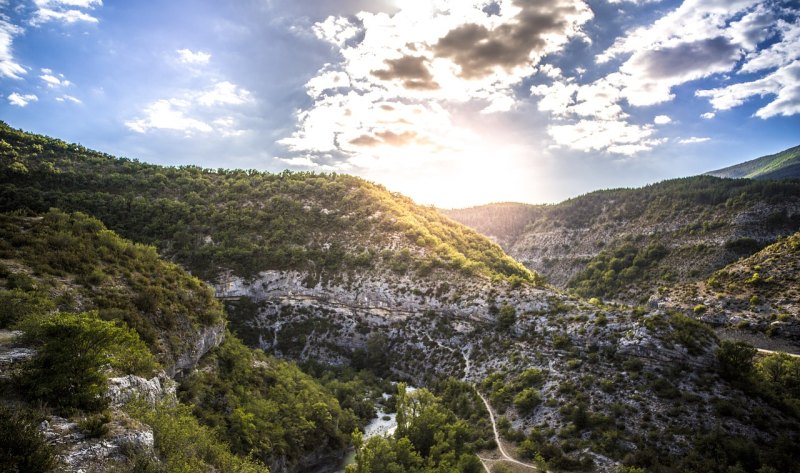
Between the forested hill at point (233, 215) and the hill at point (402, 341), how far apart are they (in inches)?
18.4

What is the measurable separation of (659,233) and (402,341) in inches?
4490

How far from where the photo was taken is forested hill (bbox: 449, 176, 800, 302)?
356ft

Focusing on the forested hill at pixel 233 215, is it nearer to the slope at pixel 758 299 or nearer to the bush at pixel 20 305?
the slope at pixel 758 299

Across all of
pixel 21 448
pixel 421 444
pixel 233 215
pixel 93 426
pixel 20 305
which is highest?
pixel 233 215

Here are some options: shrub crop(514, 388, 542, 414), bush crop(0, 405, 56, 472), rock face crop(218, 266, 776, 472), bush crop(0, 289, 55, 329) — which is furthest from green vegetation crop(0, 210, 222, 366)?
shrub crop(514, 388, 542, 414)

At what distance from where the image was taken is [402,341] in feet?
224

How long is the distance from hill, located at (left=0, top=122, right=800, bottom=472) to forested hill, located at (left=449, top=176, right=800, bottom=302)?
36.0 feet

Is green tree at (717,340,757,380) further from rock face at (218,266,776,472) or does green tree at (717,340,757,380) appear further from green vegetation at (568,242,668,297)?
green vegetation at (568,242,668,297)

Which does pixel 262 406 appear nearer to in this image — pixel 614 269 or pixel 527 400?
pixel 527 400

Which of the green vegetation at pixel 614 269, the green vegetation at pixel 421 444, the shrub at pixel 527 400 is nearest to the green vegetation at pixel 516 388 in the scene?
the shrub at pixel 527 400

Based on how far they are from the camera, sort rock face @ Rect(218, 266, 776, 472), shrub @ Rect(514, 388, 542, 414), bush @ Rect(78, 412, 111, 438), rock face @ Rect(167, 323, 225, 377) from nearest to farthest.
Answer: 1. bush @ Rect(78, 412, 111, 438)
2. rock face @ Rect(167, 323, 225, 377)
3. rock face @ Rect(218, 266, 776, 472)
4. shrub @ Rect(514, 388, 542, 414)

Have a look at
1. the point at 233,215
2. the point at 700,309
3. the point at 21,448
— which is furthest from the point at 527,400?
the point at 233,215

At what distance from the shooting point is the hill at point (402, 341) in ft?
120

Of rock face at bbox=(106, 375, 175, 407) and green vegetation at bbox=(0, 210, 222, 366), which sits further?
green vegetation at bbox=(0, 210, 222, 366)
